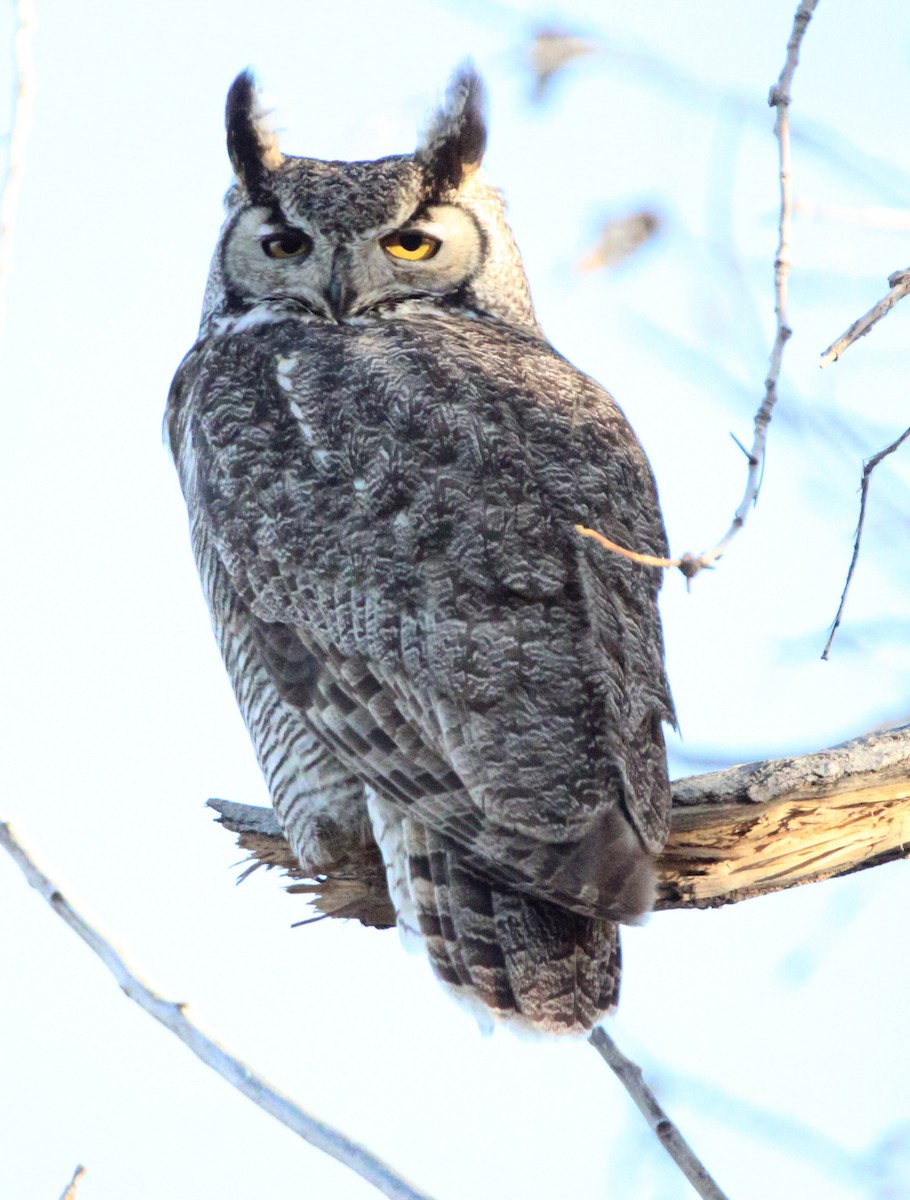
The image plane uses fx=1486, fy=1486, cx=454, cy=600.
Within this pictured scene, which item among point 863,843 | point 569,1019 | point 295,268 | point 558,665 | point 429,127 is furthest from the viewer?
point 429,127

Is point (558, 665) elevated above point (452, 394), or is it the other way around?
point (452, 394)

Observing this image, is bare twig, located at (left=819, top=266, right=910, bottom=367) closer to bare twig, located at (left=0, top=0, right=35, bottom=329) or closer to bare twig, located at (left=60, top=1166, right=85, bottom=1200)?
bare twig, located at (left=0, top=0, right=35, bottom=329)

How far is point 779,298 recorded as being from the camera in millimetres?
1842

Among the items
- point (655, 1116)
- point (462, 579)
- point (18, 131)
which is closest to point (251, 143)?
point (462, 579)

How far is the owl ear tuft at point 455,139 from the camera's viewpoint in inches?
139

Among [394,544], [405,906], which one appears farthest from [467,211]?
[405,906]

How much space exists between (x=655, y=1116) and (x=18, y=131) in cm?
153

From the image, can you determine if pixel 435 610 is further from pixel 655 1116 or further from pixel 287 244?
pixel 287 244

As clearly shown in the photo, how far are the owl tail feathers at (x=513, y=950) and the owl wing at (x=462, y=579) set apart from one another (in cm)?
7

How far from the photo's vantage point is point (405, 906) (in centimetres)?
258

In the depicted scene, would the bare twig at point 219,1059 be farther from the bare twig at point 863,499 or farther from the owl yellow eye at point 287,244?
the owl yellow eye at point 287,244

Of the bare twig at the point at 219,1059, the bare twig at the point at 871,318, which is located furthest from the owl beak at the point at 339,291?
the bare twig at the point at 219,1059

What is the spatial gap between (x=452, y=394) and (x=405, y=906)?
96 centimetres

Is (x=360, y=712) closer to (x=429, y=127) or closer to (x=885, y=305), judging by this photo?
(x=885, y=305)
